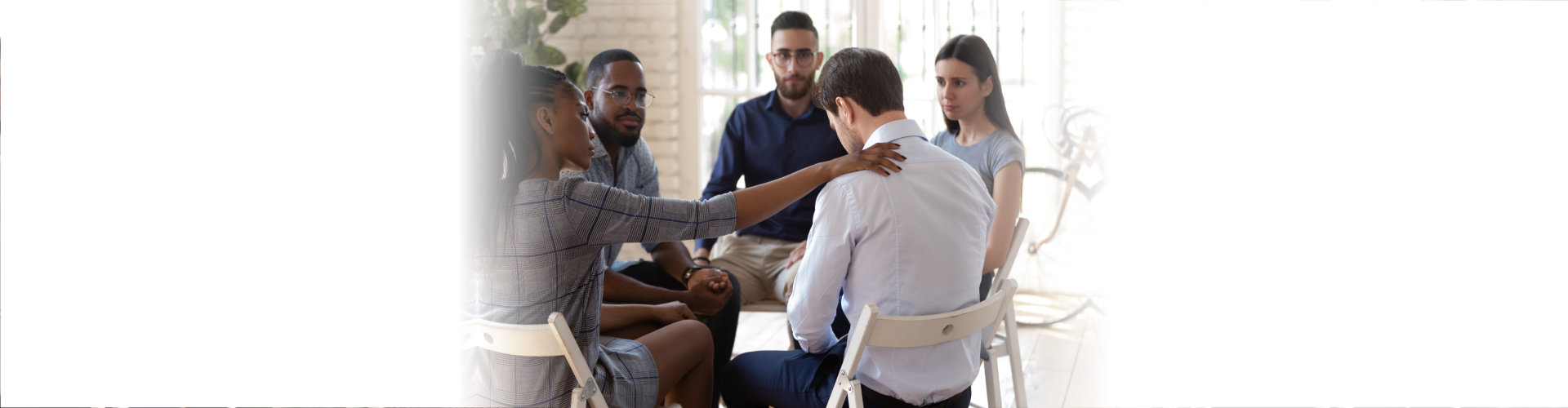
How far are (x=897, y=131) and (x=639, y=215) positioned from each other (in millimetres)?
411

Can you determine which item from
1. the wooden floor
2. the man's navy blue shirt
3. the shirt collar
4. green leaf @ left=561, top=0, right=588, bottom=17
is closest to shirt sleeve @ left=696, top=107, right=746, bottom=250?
the man's navy blue shirt

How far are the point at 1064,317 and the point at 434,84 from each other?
4.57 feet

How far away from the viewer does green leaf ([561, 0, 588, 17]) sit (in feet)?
11.2

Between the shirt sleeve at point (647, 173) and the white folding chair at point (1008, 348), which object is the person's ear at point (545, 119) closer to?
the shirt sleeve at point (647, 173)

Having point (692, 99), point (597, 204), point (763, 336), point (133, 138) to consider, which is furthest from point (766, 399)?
point (692, 99)

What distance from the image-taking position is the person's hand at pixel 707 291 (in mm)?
1964

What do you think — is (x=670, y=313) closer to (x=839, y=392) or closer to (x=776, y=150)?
(x=839, y=392)

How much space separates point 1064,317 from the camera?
83.3 inches

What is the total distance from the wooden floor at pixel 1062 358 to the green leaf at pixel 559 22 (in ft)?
6.53

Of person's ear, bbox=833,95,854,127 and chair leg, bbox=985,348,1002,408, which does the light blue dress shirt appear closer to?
person's ear, bbox=833,95,854,127

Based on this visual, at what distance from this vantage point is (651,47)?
3.71 m

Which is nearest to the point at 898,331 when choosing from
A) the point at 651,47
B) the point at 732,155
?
the point at 732,155

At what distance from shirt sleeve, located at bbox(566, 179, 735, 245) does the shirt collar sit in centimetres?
25

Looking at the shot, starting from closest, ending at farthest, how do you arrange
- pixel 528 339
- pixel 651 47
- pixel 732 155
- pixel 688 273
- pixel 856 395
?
1. pixel 528 339
2. pixel 856 395
3. pixel 688 273
4. pixel 732 155
5. pixel 651 47
